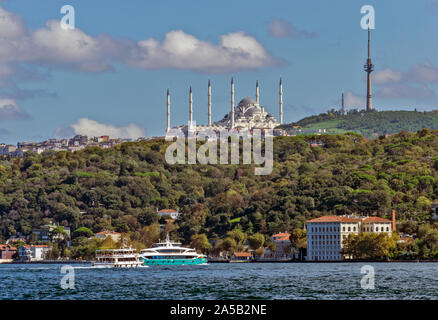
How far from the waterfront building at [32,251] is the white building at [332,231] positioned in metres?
41.4

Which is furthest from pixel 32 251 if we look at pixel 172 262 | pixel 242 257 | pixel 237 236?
pixel 172 262

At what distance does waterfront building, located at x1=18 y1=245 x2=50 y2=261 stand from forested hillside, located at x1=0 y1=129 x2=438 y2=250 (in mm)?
6035

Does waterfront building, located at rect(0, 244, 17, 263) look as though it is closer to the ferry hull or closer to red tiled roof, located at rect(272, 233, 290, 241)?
the ferry hull

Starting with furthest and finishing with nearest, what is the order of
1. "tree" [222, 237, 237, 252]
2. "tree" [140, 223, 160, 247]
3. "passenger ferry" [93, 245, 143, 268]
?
"tree" [140, 223, 160, 247] → "tree" [222, 237, 237, 252] → "passenger ferry" [93, 245, 143, 268]

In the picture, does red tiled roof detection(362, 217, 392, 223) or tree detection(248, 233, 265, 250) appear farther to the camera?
tree detection(248, 233, 265, 250)

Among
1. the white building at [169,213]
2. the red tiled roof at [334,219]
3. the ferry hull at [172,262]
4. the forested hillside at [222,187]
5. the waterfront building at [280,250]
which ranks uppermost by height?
the forested hillside at [222,187]

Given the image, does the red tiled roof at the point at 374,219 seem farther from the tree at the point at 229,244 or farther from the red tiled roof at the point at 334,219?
the tree at the point at 229,244

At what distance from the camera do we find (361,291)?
53.4 m

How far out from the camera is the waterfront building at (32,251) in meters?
136

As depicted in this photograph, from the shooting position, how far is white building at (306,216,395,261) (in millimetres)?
110312

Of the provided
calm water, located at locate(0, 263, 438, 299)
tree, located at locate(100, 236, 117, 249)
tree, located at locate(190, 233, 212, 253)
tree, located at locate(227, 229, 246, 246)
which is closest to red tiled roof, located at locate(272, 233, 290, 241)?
tree, located at locate(227, 229, 246, 246)

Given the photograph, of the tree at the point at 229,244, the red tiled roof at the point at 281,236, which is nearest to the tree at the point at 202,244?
the tree at the point at 229,244
